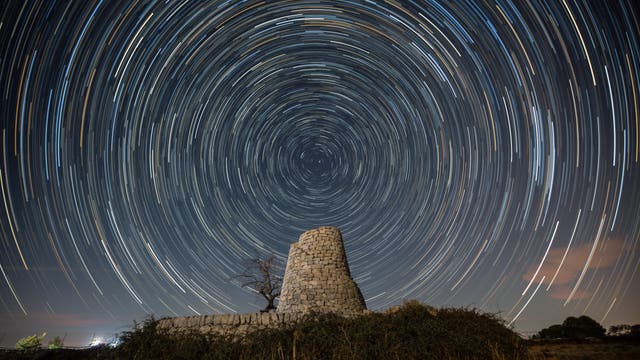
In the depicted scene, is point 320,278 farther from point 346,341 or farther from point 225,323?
point 346,341

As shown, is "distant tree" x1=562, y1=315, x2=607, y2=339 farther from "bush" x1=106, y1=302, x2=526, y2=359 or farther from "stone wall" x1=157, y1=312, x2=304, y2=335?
"stone wall" x1=157, y1=312, x2=304, y2=335

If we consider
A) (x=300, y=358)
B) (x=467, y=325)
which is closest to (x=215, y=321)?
(x=300, y=358)

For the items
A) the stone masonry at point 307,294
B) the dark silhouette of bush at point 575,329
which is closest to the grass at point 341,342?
the stone masonry at point 307,294

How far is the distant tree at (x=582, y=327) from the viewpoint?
3541 cm

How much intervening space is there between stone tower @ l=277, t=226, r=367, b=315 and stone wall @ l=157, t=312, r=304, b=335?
8.42ft

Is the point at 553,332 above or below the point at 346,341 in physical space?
above

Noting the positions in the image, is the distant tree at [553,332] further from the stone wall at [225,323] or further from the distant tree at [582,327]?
the stone wall at [225,323]

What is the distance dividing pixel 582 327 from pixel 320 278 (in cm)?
3720

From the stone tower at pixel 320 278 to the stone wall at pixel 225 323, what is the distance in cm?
257

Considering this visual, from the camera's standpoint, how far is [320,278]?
17.0m

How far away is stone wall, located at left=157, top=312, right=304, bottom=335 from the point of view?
39.4ft

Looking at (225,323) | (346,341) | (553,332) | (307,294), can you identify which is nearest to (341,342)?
(346,341)

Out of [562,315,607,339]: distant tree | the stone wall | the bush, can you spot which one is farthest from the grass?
[562,315,607,339]: distant tree

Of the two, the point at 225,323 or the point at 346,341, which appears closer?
the point at 346,341
